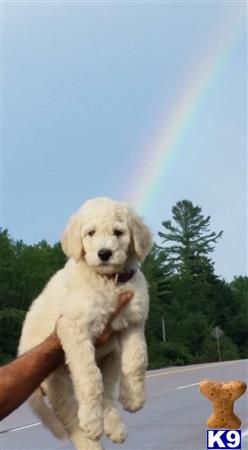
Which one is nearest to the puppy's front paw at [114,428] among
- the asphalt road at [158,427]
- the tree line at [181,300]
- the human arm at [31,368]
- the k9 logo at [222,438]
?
the human arm at [31,368]

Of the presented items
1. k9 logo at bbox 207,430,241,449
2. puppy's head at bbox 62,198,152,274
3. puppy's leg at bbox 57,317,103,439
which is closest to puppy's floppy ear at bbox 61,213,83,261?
puppy's head at bbox 62,198,152,274

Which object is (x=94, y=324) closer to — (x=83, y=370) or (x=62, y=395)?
(x=83, y=370)

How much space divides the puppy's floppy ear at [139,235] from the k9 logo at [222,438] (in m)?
0.93

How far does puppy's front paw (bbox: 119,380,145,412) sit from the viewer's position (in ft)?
8.81

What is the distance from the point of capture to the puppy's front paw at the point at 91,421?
2.60 meters

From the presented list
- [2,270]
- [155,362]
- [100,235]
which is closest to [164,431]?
[100,235]

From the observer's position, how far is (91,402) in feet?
8.67

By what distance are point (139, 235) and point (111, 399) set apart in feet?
1.83

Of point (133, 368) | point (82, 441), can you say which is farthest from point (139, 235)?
point (82, 441)

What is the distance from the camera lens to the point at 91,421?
260cm

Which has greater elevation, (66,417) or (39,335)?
(39,335)

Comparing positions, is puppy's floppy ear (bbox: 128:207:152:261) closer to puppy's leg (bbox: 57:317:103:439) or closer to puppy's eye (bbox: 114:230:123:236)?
puppy's eye (bbox: 114:230:123:236)

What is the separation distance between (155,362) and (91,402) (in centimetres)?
3261

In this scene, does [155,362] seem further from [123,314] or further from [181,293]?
[123,314]
